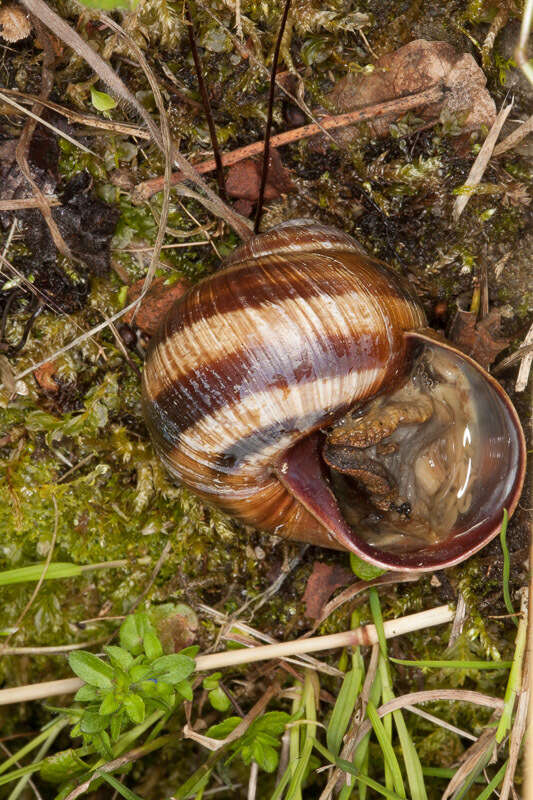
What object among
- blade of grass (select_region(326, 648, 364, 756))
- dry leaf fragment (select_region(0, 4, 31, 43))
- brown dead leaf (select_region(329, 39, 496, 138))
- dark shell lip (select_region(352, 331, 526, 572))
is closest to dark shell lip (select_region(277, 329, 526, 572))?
dark shell lip (select_region(352, 331, 526, 572))

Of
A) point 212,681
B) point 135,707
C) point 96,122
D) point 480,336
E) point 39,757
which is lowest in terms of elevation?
point 39,757

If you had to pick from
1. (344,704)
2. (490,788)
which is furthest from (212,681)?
(490,788)

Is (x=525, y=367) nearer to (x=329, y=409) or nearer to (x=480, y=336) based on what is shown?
(x=480, y=336)

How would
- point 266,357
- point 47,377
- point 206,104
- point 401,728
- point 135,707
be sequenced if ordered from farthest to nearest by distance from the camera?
point 47,377 → point 401,728 → point 206,104 → point 135,707 → point 266,357

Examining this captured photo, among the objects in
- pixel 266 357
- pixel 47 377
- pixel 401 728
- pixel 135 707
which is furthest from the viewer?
pixel 47 377

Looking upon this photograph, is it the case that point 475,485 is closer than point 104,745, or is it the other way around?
point 104,745

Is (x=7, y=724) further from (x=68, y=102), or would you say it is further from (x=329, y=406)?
(x=68, y=102)
